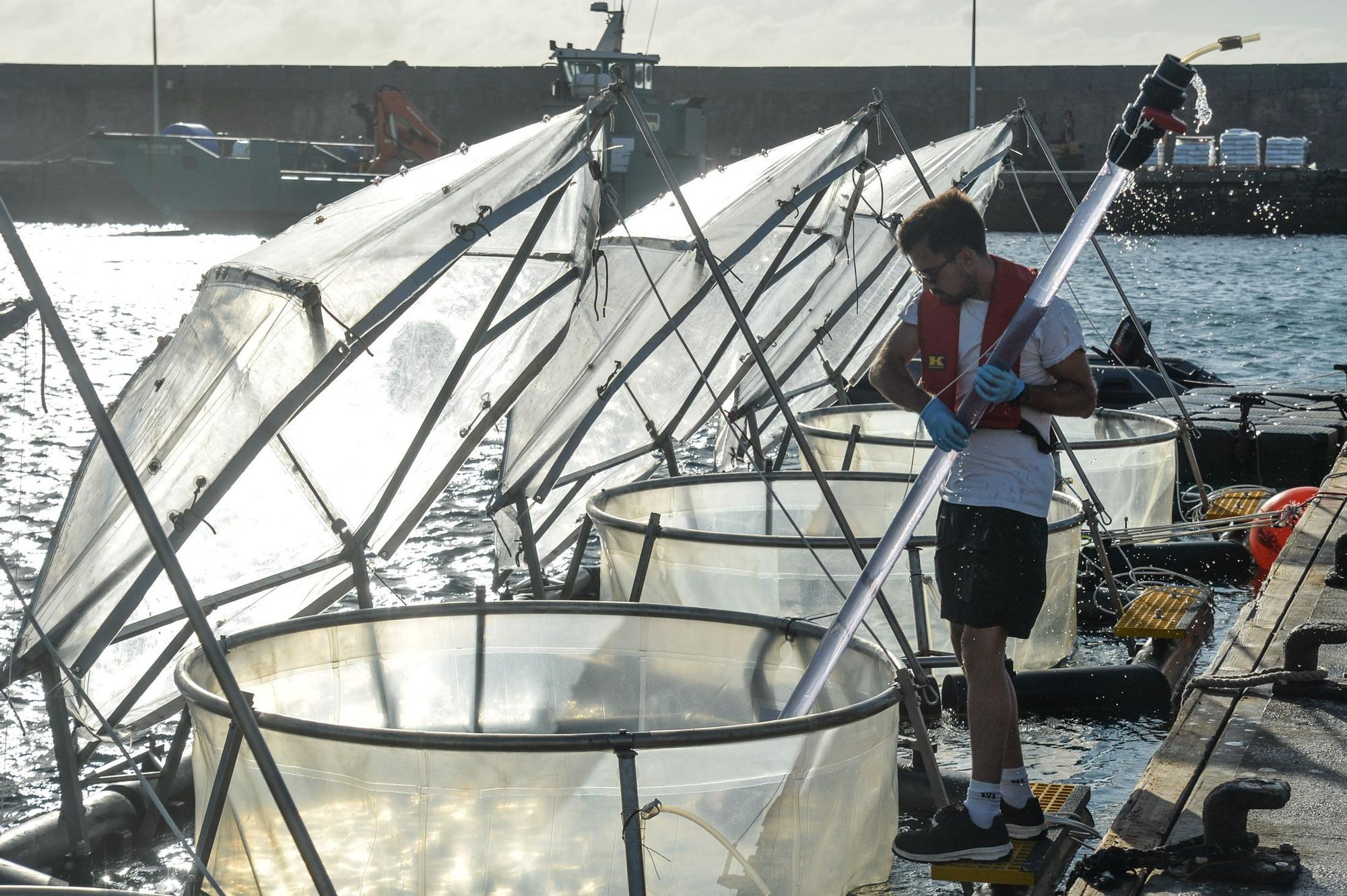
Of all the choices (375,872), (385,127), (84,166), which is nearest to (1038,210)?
(385,127)

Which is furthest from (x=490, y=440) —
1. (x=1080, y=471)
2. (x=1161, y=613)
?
(x=1161, y=613)

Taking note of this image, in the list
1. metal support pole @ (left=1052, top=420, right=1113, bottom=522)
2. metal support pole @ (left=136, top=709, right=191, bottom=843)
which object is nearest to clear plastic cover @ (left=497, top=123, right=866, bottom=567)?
metal support pole @ (left=1052, top=420, right=1113, bottom=522)

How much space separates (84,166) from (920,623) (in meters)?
71.2

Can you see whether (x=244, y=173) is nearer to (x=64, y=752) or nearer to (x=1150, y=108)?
(x=64, y=752)

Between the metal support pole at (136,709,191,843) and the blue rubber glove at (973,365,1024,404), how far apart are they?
356cm

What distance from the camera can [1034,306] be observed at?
4.80m

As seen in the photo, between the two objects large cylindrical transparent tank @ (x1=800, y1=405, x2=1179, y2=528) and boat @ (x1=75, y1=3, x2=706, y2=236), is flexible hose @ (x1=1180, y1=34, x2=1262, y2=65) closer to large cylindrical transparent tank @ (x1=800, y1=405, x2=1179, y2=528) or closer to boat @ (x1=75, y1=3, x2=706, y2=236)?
large cylindrical transparent tank @ (x1=800, y1=405, x2=1179, y2=528)

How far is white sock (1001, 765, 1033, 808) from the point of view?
5.14 meters

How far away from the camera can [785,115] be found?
7188 centimetres

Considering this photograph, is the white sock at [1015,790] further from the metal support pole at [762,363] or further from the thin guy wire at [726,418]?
the metal support pole at [762,363]

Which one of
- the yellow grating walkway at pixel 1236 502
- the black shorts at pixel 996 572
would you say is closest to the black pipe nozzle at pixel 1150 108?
the black shorts at pixel 996 572

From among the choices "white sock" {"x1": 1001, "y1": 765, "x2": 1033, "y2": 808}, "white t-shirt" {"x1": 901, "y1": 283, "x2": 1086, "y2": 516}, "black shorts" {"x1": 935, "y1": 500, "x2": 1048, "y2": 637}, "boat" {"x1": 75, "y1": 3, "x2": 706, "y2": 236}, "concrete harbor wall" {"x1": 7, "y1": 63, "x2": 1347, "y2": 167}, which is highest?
"concrete harbor wall" {"x1": 7, "y1": 63, "x2": 1347, "y2": 167}

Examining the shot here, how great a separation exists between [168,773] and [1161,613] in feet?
19.5

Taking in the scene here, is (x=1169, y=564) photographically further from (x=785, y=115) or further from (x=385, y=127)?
(x=785, y=115)
